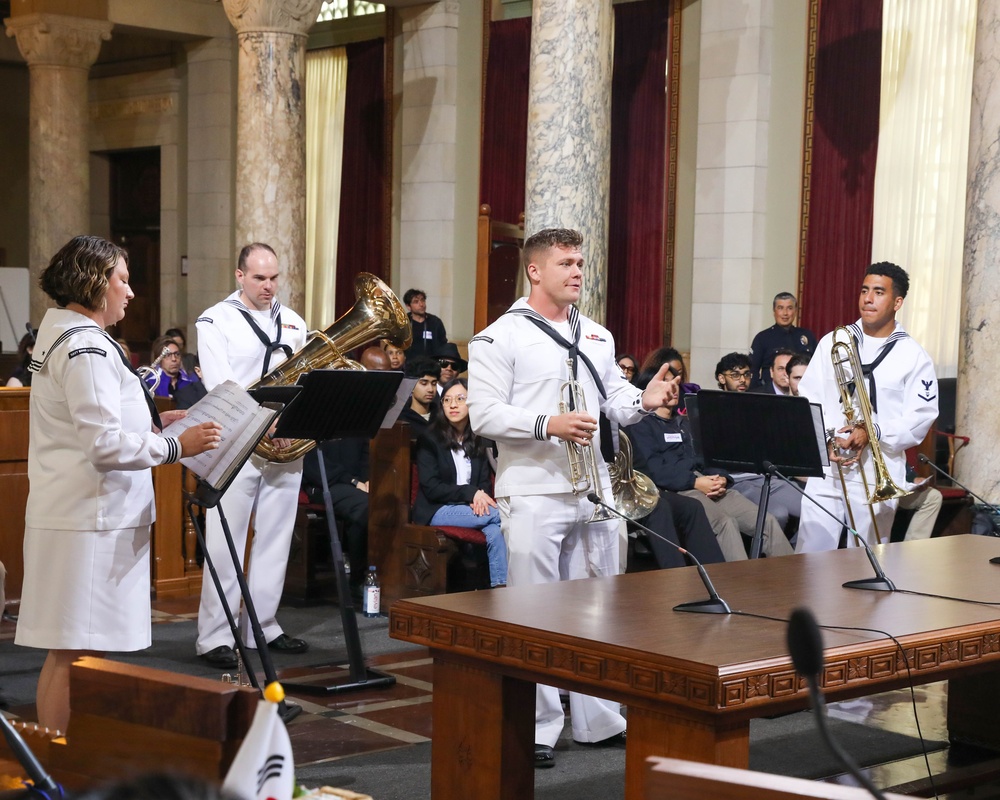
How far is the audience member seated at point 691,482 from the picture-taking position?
6.99 meters

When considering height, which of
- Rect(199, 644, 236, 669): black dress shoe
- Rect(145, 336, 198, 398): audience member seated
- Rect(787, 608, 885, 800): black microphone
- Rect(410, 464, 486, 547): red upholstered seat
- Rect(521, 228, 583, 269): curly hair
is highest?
Rect(521, 228, 583, 269): curly hair

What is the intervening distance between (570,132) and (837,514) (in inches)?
141

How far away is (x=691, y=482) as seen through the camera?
23.3 feet

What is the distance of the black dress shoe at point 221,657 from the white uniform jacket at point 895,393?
278 centimetres

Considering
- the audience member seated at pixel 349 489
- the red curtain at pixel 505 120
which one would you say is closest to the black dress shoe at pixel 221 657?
the audience member seated at pixel 349 489

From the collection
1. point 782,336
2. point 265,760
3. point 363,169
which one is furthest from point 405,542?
point 363,169

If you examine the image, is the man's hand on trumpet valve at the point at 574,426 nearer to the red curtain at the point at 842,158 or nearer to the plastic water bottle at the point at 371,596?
the plastic water bottle at the point at 371,596

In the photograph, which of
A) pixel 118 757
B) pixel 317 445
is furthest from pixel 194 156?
pixel 118 757

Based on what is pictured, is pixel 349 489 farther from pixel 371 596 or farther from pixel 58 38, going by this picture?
pixel 58 38

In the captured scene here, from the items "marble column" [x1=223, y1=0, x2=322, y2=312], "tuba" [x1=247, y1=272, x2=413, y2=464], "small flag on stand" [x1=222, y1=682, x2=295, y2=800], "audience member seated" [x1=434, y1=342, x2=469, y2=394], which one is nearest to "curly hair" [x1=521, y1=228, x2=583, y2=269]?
"tuba" [x1=247, y1=272, x2=413, y2=464]

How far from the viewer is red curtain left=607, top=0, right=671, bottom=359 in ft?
40.0

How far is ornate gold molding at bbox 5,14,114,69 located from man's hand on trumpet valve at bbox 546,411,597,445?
431 inches

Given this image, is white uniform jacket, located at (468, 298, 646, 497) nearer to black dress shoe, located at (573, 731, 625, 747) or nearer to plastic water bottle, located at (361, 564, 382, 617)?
black dress shoe, located at (573, 731, 625, 747)

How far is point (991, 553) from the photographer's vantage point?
14.5 ft
